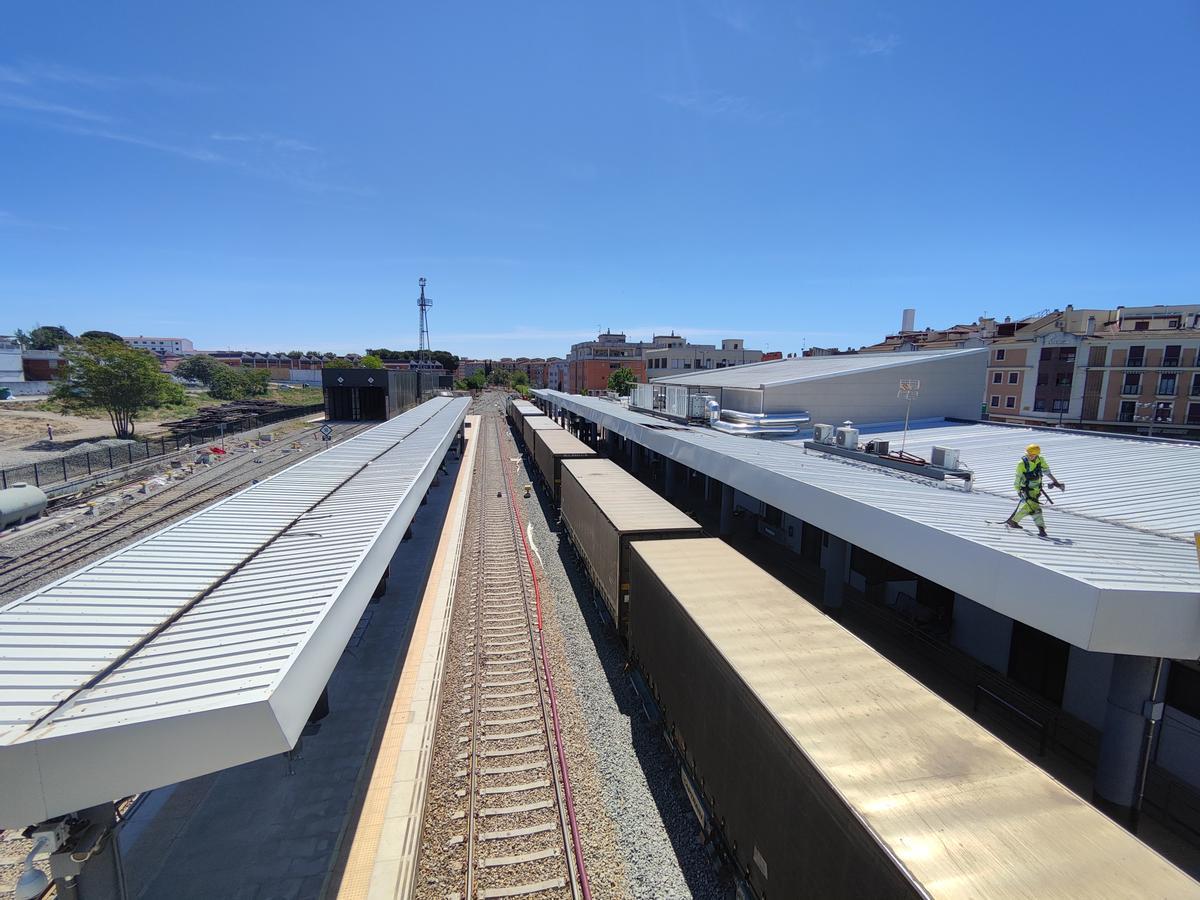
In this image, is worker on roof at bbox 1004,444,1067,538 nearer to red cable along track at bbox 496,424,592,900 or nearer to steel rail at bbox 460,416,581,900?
red cable along track at bbox 496,424,592,900

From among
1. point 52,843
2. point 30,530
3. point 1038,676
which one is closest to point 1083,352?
point 1038,676

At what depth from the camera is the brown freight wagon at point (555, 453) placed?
24.8m

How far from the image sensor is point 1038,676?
1112 cm

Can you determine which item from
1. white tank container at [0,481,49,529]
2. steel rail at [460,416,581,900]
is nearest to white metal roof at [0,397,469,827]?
steel rail at [460,416,581,900]

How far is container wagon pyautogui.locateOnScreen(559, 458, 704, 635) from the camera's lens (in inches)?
491

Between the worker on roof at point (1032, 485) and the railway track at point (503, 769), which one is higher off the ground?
the worker on roof at point (1032, 485)

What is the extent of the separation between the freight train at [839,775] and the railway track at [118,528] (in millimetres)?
21827

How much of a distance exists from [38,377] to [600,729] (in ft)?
441

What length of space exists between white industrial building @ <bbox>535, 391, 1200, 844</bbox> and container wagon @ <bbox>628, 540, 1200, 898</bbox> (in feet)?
7.41

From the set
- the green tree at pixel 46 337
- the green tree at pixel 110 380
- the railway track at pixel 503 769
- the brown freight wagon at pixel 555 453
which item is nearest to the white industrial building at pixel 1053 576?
the railway track at pixel 503 769

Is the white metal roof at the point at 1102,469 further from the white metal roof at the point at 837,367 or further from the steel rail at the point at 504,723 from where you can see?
the steel rail at the point at 504,723

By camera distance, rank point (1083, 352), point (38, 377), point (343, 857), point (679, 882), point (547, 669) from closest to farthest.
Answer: point (679, 882) < point (343, 857) < point (547, 669) < point (1083, 352) < point (38, 377)

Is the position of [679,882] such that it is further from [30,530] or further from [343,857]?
[30,530]

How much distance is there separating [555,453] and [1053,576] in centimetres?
2089
